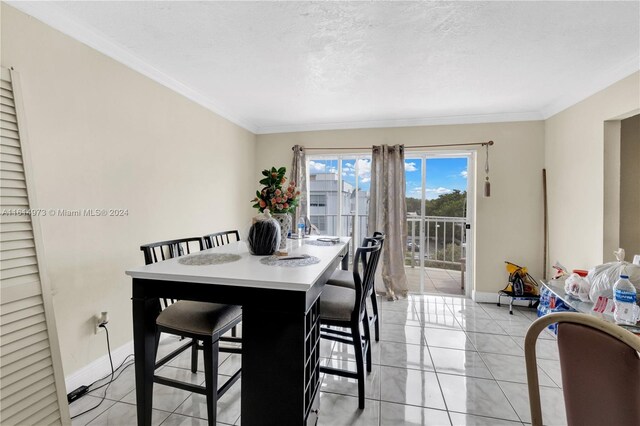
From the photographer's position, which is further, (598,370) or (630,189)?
(630,189)

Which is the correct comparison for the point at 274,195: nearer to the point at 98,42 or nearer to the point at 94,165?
the point at 94,165

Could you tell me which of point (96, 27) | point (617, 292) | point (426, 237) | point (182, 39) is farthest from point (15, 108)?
point (426, 237)

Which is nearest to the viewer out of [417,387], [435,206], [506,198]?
[417,387]

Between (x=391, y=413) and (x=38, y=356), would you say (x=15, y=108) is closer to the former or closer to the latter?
(x=38, y=356)

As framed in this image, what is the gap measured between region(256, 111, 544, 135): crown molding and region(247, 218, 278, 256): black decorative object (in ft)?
8.25

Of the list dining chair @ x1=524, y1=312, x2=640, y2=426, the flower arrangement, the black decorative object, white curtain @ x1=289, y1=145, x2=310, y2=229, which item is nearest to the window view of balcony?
white curtain @ x1=289, y1=145, x2=310, y2=229

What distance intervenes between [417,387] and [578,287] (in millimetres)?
1622

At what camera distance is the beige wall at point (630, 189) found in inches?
99.8

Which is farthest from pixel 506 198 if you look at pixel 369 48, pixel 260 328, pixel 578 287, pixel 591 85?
pixel 260 328

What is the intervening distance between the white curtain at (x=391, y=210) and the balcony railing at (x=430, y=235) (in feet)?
0.87

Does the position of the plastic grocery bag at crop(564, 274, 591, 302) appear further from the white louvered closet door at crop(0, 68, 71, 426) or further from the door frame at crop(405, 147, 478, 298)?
the white louvered closet door at crop(0, 68, 71, 426)

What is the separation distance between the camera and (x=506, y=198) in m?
3.52

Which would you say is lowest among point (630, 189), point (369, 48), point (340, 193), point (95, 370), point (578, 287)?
point (95, 370)

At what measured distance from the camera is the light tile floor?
163 centimetres
